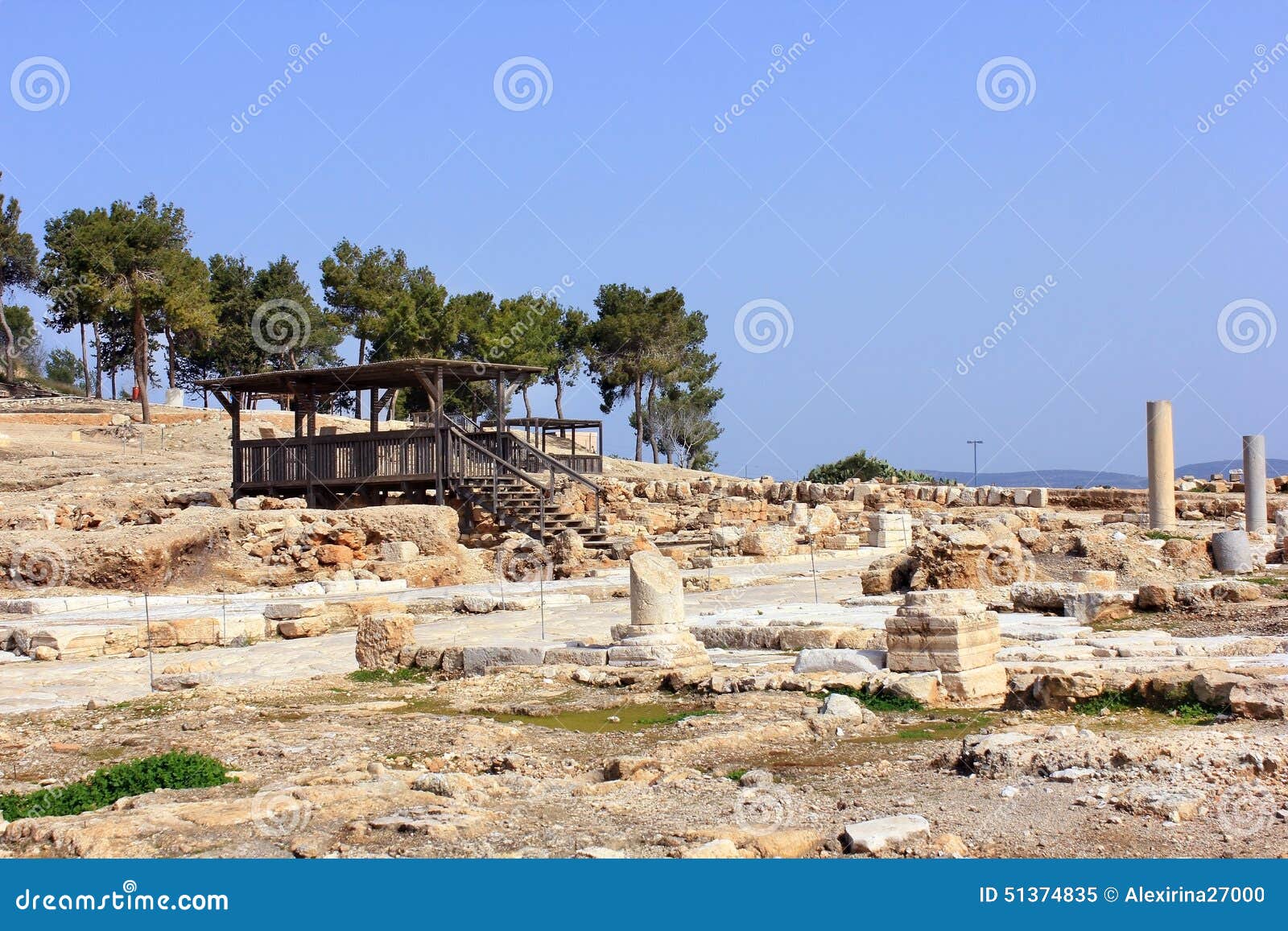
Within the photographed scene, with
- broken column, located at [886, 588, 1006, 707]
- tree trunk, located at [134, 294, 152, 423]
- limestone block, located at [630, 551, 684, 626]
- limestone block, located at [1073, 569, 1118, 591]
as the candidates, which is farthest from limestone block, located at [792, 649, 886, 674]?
tree trunk, located at [134, 294, 152, 423]

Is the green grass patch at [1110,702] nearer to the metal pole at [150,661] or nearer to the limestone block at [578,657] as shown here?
the limestone block at [578,657]

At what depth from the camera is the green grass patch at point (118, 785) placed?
6414 mm

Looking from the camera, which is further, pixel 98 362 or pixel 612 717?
pixel 98 362

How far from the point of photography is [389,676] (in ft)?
38.2

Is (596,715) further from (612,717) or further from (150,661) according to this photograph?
(150,661)

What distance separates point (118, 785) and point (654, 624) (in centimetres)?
583

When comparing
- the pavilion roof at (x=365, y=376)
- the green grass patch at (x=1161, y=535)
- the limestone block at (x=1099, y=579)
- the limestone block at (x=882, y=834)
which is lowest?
the limestone block at (x=882, y=834)

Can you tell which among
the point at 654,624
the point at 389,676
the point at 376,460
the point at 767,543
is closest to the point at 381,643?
the point at 389,676

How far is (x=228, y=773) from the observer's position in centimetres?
734

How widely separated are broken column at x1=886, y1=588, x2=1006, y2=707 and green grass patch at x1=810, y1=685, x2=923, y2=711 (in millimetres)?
487

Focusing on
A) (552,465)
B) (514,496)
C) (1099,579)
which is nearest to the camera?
(1099,579)

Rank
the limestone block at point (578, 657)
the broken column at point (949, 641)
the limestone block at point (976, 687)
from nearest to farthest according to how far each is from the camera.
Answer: the limestone block at point (976, 687)
the broken column at point (949, 641)
the limestone block at point (578, 657)

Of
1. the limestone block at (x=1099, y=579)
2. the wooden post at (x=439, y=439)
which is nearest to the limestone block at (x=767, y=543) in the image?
the wooden post at (x=439, y=439)

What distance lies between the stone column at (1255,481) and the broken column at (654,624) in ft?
53.9
